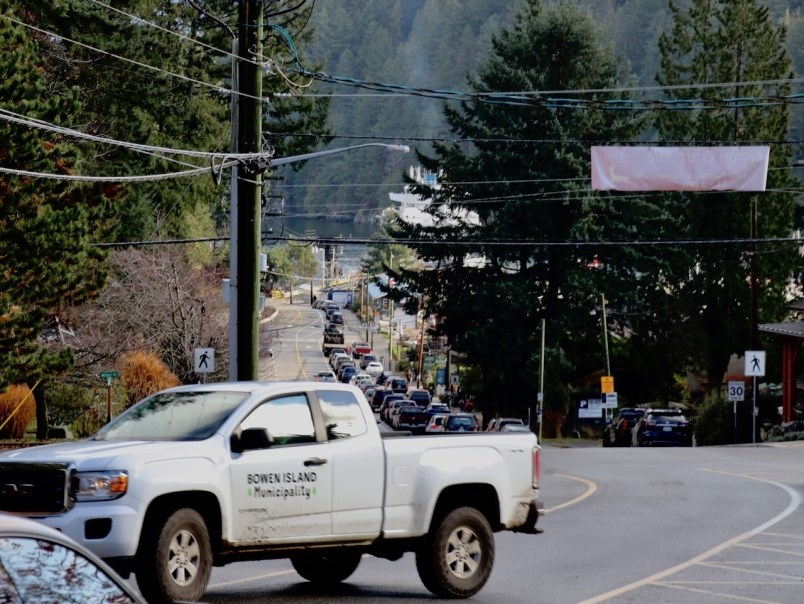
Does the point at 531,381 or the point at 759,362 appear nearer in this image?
the point at 759,362

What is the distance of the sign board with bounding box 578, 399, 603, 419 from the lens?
75188mm

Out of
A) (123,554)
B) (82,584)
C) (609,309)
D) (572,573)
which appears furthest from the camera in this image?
(609,309)

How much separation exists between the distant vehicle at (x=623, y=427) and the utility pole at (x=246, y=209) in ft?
113

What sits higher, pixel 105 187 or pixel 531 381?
pixel 105 187

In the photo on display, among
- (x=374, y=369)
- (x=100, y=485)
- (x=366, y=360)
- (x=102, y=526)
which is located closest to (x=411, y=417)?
(x=374, y=369)

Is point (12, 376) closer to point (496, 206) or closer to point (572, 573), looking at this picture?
point (572, 573)

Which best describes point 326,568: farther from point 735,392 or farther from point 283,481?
point 735,392

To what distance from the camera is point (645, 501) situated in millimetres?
24656

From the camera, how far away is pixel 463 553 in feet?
43.5

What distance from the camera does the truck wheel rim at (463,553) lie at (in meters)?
13.2

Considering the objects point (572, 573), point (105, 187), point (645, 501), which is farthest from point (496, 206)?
point (572, 573)

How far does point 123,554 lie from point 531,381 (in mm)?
63891

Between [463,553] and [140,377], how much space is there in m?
39.6

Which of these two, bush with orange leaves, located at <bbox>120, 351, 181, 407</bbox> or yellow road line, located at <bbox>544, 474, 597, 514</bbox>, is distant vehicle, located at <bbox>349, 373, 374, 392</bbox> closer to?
bush with orange leaves, located at <bbox>120, 351, 181, 407</bbox>
